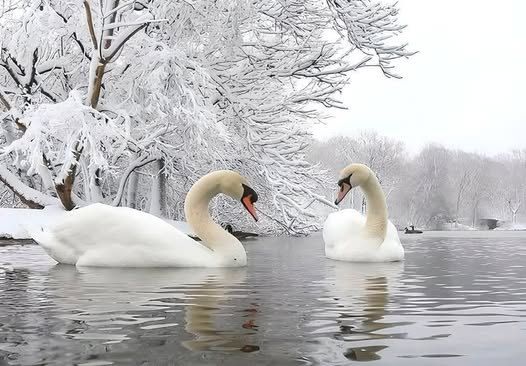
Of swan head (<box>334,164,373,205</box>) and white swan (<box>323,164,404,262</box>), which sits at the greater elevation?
swan head (<box>334,164,373,205</box>)

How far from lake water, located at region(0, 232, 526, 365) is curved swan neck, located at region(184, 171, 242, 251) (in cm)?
101

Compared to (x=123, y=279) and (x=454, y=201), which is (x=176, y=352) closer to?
(x=123, y=279)

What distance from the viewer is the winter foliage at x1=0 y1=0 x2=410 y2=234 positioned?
18.1 meters

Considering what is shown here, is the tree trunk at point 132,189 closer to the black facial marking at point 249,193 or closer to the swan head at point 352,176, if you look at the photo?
the swan head at point 352,176

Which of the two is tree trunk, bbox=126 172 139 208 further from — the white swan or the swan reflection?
the swan reflection

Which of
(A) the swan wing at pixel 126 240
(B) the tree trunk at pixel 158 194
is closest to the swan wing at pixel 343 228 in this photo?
(A) the swan wing at pixel 126 240

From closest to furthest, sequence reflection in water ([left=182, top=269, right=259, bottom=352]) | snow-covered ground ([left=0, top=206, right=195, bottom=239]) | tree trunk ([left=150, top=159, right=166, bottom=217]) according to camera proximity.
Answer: reflection in water ([left=182, top=269, right=259, bottom=352])
snow-covered ground ([left=0, top=206, right=195, bottom=239])
tree trunk ([left=150, top=159, right=166, bottom=217])

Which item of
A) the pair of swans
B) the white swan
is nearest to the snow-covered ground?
the pair of swans

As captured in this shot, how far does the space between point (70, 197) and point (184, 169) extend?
3.41 m

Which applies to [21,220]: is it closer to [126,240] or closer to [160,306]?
[126,240]

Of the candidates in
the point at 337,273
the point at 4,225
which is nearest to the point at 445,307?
the point at 337,273

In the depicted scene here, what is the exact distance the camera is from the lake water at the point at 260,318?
134 inches

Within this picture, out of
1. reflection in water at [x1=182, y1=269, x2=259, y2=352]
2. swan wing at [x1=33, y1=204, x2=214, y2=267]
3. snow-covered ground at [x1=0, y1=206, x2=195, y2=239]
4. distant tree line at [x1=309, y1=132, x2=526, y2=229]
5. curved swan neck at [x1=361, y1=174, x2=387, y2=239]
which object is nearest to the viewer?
reflection in water at [x1=182, y1=269, x2=259, y2=352]

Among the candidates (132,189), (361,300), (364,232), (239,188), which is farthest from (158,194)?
(361,300)
